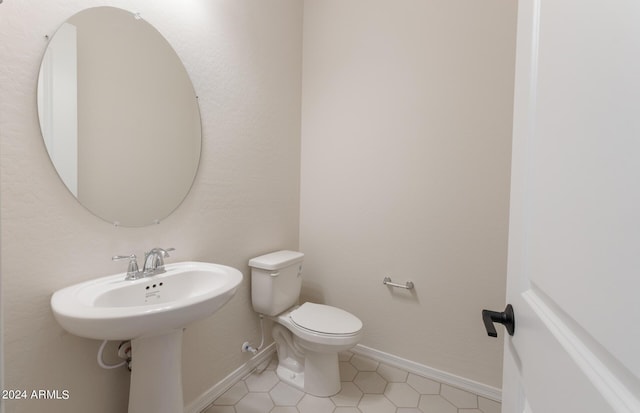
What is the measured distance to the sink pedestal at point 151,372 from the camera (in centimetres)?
100

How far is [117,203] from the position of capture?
1.09 meters

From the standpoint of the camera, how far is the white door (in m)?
0.25

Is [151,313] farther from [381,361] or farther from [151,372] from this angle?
[381,361]

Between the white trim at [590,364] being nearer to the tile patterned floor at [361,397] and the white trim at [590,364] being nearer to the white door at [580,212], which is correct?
the white door at [580,212]

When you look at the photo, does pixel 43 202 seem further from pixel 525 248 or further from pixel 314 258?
pixel 314 258

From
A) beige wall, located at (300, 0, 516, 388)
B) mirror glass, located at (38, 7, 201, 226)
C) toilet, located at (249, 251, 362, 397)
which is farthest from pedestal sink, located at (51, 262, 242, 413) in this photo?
beige wall, located at (300, 0, 516, 388)

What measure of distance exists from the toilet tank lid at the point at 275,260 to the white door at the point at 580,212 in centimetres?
126

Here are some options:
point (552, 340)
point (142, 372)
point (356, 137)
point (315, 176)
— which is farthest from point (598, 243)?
point (315, 176)

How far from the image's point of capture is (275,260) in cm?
167

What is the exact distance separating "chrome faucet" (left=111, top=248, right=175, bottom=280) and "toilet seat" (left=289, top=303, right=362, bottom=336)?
79cm

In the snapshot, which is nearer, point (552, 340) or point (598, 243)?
point (598, 243)

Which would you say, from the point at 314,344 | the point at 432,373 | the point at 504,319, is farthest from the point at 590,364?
the point at 432,373

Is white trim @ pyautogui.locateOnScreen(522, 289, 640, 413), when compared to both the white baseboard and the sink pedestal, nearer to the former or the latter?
the sink pedestal

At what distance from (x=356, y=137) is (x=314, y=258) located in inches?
37.8
